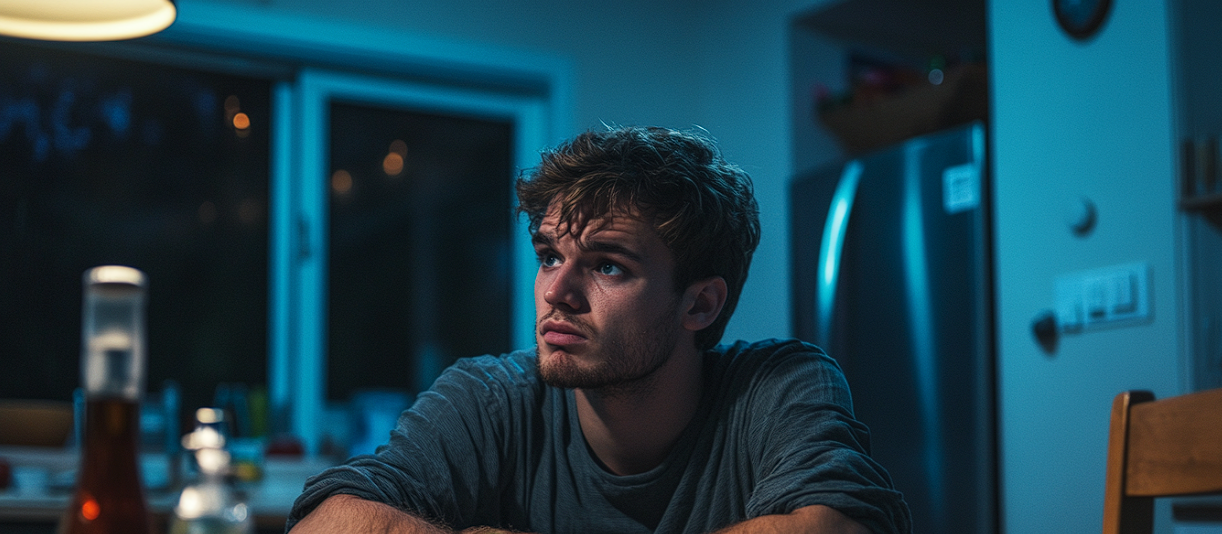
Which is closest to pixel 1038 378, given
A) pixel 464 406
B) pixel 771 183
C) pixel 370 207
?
pixel 771 183

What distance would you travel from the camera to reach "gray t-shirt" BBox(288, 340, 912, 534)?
1.29 m

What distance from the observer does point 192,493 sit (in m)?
0.48

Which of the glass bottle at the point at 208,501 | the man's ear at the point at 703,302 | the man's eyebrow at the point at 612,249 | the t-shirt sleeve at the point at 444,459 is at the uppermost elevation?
the man's eyebrow at the point at 612,249

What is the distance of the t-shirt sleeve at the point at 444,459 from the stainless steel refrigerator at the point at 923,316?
1677mm

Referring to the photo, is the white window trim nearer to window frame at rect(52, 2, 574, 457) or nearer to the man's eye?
window frame at rect(52, 2, 574, 457)

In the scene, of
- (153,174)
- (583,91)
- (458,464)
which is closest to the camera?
(458,464)

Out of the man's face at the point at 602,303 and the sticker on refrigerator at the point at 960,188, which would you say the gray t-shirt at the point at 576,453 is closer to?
the man's face at the point at 602,303

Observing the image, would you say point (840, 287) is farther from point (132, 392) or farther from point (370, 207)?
point (132, 392)

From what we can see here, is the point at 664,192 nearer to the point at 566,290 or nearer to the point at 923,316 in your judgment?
the point at 566,290

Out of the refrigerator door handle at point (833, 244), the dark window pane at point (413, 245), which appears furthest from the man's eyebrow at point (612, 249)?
the dark window pane at point (413, 245)

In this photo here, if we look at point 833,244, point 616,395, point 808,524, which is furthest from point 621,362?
point 833,244

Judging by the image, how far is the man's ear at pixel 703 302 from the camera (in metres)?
1.47

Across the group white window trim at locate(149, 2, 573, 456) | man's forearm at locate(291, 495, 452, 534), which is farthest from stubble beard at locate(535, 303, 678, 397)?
white window trim at locate(149, 2, 573, 456)

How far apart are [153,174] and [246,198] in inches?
11.4
